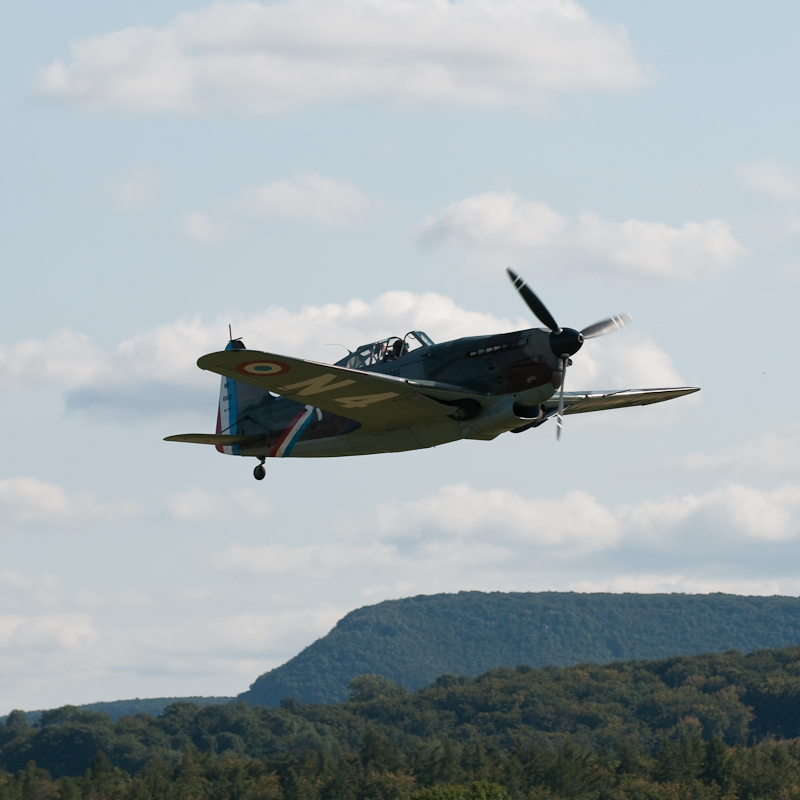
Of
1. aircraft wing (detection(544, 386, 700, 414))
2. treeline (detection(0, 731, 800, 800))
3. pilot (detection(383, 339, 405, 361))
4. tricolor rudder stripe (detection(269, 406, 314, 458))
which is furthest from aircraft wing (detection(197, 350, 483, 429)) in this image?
treeline (detection(0, 731, 800, 800))

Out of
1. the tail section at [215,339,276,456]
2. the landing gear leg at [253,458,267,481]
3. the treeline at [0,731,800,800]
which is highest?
the tail section at [215,339,276,456]

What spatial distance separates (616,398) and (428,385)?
338 inches

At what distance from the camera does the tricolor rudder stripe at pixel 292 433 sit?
3394 cm

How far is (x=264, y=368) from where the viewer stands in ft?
90.0

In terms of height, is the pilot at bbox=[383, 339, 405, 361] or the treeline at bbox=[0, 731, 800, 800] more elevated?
the pilot at bbox=[383, 339, 405, 361]

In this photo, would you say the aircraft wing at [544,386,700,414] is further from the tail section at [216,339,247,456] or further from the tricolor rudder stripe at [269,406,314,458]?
the tail section at [216,339,247,456]

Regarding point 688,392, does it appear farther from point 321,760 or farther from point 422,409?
point 321,760

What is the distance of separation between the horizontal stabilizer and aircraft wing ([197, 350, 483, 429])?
459cm

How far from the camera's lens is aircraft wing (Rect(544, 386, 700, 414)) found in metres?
33.9

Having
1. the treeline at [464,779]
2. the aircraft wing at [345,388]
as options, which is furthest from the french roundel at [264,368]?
the treeline at [464,779]

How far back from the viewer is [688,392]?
3731cm

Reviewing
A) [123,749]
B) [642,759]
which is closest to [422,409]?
[642,759]

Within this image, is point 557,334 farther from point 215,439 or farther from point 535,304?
point 215,439

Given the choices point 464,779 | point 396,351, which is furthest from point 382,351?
point 464,779
